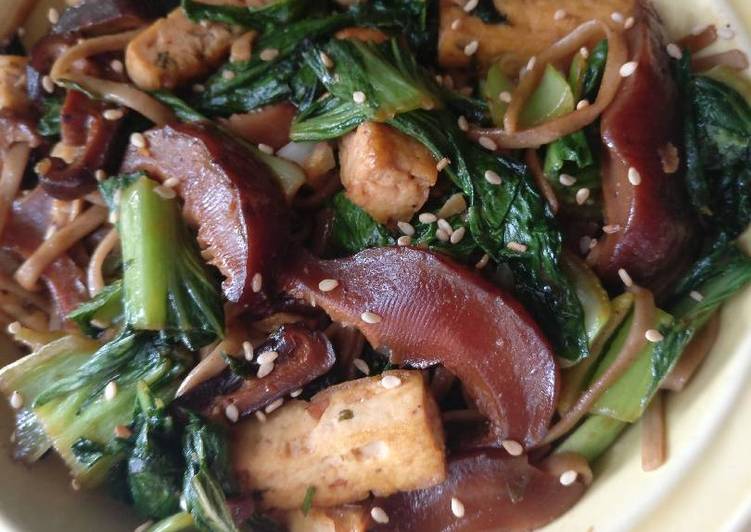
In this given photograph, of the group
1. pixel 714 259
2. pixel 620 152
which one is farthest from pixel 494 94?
pixel 714 259

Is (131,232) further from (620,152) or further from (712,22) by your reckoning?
(712,22)

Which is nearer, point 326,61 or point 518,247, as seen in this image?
point 518,247

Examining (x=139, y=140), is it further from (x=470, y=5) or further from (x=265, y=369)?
(x=470, y=5)

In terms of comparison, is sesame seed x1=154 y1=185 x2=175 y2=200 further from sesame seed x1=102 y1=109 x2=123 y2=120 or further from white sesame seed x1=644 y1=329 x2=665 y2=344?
white sesame seed x1=644 y1=329 x2=665 y2=344

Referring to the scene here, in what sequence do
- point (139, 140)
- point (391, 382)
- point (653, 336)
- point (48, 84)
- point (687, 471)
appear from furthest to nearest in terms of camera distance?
point (48, 84) → point (139, 140) → point (391, 382) → point (653, 336) → point (687, 471)

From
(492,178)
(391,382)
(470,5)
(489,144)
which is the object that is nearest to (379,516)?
(391,382)

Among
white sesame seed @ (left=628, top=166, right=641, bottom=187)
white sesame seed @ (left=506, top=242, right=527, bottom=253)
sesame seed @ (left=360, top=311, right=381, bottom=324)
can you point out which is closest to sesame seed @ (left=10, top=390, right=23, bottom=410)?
sesame seed @ (left=360, top=311, right=381, bottom=324)

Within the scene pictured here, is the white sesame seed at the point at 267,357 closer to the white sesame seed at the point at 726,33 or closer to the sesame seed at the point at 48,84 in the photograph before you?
the sesame seed at the point at 48,84
